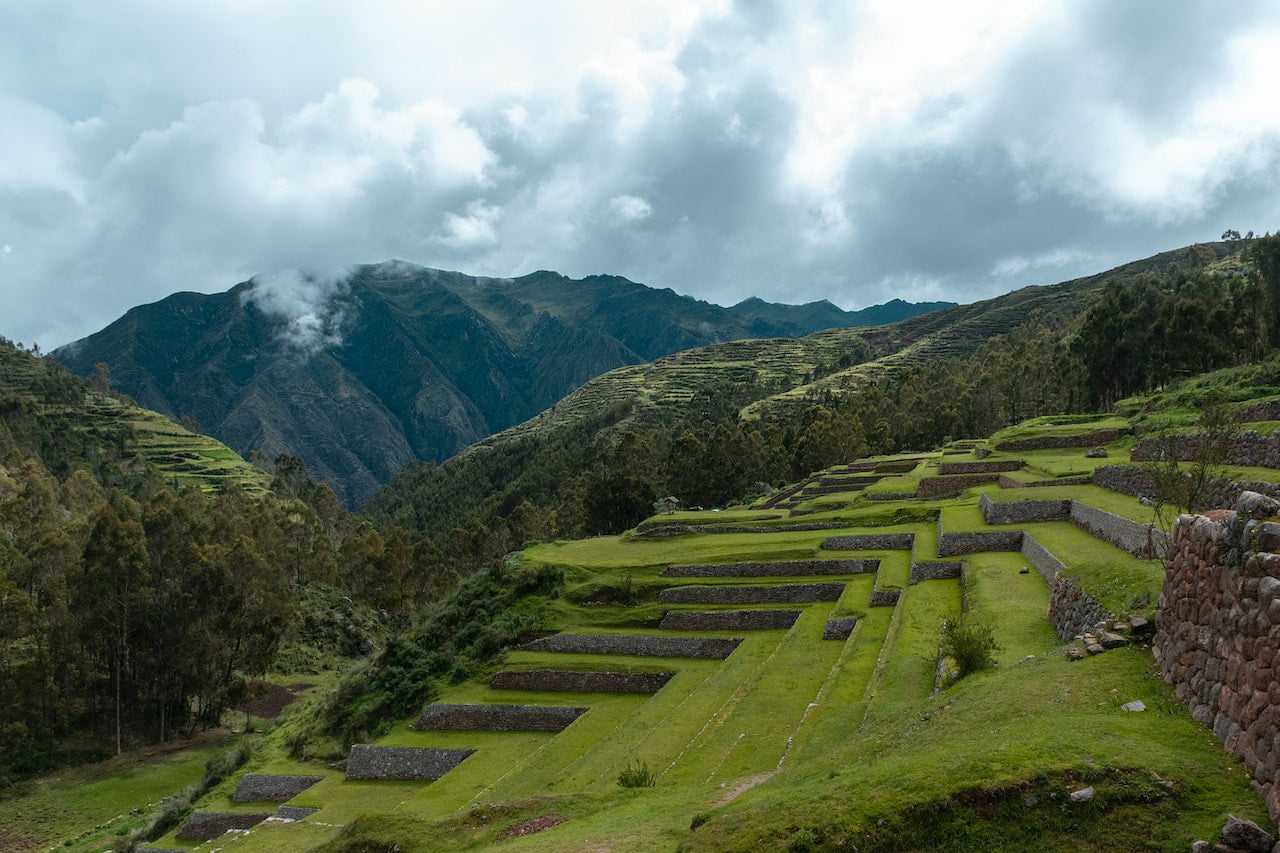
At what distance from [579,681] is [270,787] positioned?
1226cm

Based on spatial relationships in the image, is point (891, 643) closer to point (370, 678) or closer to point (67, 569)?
point (370, 678)

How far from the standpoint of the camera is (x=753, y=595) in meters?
33.3

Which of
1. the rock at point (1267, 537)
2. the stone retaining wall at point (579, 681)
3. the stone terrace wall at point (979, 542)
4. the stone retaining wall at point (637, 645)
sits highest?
the rock at point (1267, 537)

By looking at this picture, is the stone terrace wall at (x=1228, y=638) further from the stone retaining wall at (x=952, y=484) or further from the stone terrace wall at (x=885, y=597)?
the stone retaining wall at (x=952, y=484)

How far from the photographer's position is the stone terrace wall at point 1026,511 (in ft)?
95.4

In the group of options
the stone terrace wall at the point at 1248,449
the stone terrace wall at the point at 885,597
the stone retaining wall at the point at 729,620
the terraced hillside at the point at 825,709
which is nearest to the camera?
the terraced hillside at the point at 825,709

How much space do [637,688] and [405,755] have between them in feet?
28.6

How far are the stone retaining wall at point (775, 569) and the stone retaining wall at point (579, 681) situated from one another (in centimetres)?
848

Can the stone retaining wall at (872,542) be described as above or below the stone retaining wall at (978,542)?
below

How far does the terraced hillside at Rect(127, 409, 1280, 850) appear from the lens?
8.69 meters

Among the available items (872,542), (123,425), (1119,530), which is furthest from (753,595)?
(123,425)

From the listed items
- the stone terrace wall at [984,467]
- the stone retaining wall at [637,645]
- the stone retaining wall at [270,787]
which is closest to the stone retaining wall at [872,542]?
the stone retaining wall at [637,645]

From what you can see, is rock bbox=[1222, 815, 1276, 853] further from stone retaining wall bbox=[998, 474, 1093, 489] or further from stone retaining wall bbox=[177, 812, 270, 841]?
stone retaining wall bbox=[998, 474, 1093, 489]

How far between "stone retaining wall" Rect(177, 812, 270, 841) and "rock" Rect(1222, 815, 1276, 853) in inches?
1125
